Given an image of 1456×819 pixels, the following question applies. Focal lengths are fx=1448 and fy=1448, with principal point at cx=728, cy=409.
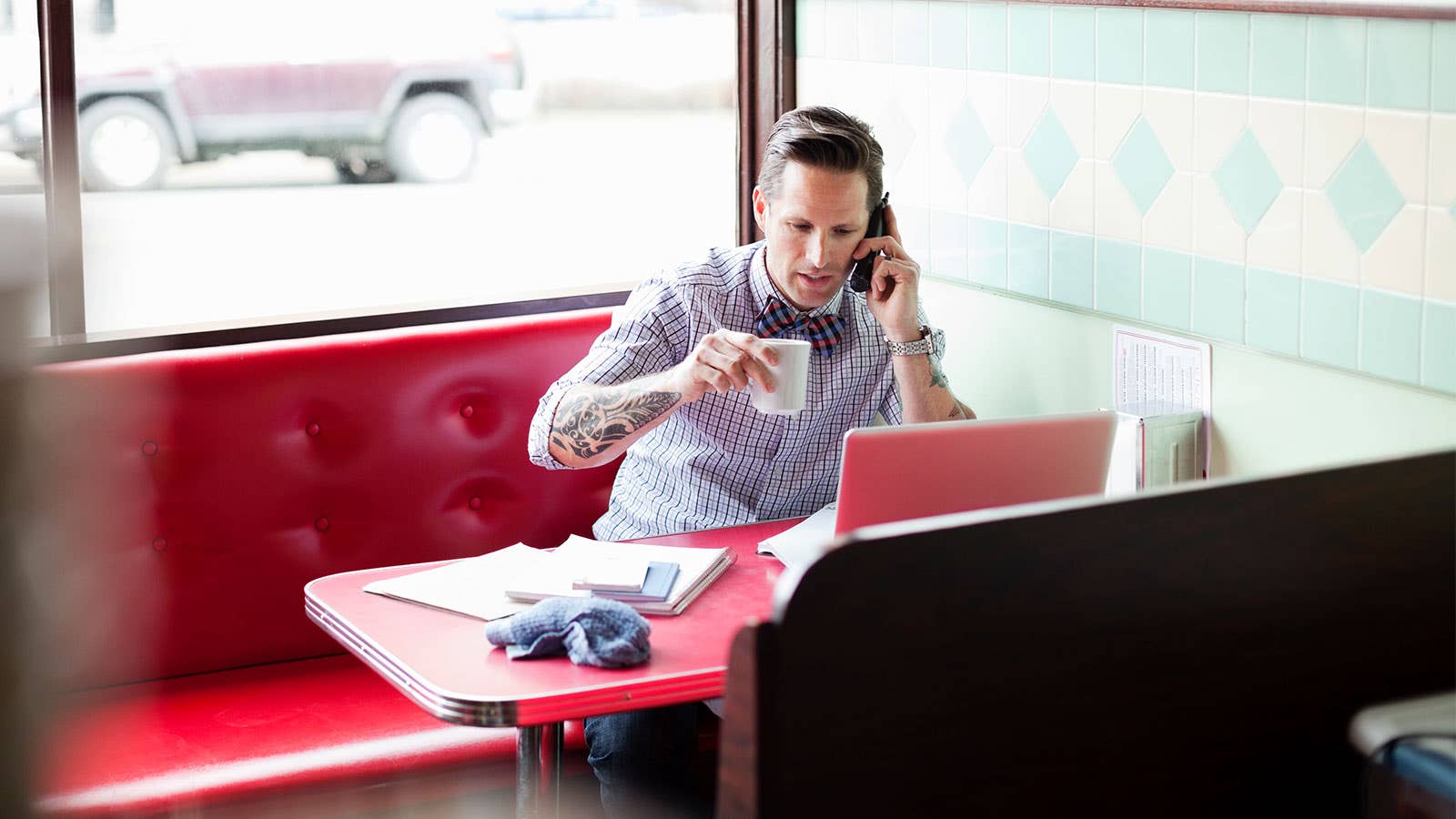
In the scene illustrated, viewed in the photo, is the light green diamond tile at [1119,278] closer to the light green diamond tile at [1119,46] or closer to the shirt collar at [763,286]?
the light green diamond tile at [1119,46]

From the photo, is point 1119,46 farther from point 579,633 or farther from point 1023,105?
point 579,633

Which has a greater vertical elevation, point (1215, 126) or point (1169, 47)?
point (1169, 47)

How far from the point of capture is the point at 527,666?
1.61 m

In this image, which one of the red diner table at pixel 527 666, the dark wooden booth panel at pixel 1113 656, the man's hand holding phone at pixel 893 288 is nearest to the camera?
the dark wooden booth panel at pixel 1113 656

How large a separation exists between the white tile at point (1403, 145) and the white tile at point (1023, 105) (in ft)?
2.09

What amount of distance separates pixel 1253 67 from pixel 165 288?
1.87 meters

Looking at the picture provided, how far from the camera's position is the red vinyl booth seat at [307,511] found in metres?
2.22

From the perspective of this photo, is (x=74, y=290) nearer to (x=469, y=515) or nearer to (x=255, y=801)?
(x=255, y=801)

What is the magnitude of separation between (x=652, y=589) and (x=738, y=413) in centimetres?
70

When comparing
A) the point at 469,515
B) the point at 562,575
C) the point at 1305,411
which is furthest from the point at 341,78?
the point at 1305,411

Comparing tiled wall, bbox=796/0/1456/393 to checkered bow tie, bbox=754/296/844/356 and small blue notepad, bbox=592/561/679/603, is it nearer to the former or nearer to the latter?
checkered bow tie, bbox=754/296/844/356

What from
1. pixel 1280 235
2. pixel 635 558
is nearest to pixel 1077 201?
pixel 1280 235

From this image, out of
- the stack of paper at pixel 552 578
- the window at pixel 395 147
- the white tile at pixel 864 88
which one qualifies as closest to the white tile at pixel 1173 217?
the white tile at pixel 864 88

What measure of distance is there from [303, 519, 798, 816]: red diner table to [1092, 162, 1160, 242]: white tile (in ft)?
2.66
